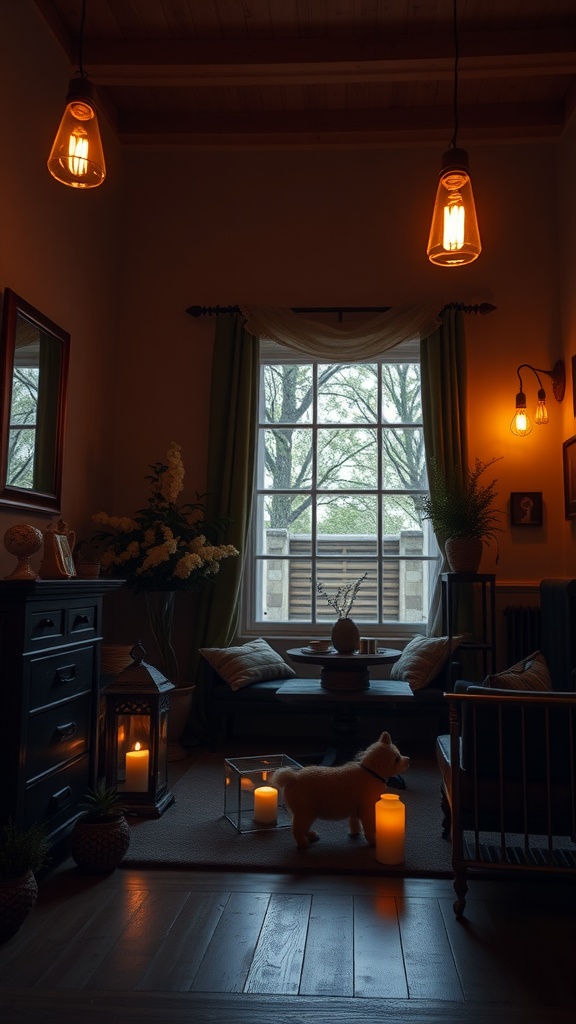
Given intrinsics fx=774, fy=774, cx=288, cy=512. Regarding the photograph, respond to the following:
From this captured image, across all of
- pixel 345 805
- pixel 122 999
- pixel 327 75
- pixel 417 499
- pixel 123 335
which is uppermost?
pixel 327 75

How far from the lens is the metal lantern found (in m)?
3.41

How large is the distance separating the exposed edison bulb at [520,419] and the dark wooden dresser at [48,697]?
2.94 m

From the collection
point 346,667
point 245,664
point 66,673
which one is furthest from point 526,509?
point 66,673

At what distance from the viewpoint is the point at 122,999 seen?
2.01 m

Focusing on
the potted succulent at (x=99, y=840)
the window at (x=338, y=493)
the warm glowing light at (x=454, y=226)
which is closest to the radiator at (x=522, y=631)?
the window at (x=338, y=493)

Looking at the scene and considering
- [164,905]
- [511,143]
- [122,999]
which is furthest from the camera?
[511,143]

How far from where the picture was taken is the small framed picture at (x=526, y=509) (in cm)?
513

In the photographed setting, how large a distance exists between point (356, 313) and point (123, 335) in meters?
1.65

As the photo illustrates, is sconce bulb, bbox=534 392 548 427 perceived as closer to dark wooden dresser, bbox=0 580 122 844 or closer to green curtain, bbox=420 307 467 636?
green curtain, bbox=420 307 467 636

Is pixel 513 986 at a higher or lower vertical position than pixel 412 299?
lower

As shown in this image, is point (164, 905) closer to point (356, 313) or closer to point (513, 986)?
point (513, 986)

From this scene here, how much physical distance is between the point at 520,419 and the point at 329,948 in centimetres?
364

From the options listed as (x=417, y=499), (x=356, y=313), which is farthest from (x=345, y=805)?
(x=356, y=313)

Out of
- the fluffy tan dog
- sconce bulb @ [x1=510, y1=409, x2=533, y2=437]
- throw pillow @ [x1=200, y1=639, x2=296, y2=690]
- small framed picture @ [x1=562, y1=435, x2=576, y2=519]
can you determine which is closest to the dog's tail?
the fluffy tan dog
